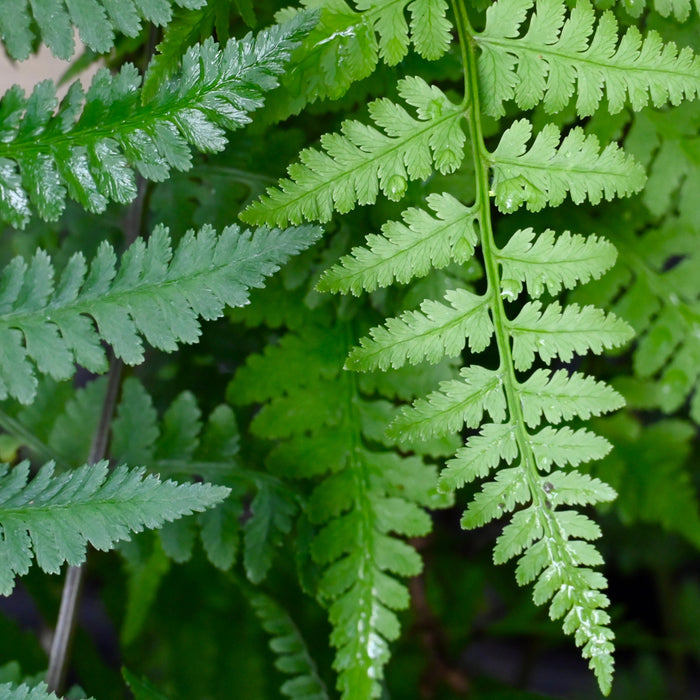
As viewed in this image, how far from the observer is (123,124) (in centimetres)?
85

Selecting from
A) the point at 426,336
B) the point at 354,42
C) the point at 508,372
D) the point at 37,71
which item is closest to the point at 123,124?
the point at 354,42

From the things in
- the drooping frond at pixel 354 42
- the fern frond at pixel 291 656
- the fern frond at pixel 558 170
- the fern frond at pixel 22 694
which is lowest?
the fern frond at pixel 291 656

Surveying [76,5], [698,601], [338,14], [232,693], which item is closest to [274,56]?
[338,14]

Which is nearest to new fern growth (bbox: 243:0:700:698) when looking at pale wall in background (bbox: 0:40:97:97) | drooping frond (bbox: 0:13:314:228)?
drooping frond (bbox: 0:13:314:228)

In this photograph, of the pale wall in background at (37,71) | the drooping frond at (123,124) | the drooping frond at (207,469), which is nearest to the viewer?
the drooping frond at (123,124)

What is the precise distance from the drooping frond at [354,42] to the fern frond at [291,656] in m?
0.78

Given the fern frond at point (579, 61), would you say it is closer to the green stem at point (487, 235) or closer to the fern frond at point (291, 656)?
the green stem at point (487, 235)

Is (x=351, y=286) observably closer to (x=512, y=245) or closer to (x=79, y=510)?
(x=512, y=245)

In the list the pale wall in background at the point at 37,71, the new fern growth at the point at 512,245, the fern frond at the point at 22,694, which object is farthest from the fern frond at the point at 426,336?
the pale wall in background at the point at 37,71

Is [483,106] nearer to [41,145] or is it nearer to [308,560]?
[41,145]

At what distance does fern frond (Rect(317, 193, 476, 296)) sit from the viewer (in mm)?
846

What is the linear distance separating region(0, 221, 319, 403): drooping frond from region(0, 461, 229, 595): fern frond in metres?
0.12

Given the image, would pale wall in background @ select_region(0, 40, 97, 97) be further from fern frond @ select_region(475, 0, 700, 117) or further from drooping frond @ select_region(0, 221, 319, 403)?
fern frond @ select_region(475, 0, 700, 117)

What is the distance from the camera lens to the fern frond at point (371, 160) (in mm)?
835
